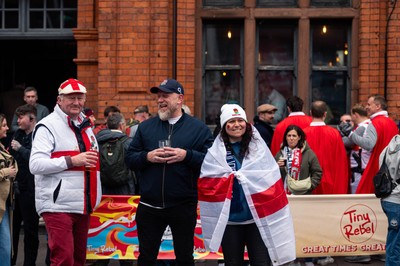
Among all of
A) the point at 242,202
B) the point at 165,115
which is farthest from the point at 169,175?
the point at 242,202

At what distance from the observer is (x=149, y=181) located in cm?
802

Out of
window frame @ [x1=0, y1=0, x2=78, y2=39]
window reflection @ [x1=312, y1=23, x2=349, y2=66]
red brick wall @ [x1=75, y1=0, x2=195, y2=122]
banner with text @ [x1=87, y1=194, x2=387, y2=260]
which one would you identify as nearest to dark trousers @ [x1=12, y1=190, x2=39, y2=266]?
banner with text @ [x1=87, y1=194, x2=387, y2=260]

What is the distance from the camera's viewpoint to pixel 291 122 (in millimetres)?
11688

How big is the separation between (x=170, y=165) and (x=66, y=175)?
0.97 metres

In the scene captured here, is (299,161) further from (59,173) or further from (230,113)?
(59,173)

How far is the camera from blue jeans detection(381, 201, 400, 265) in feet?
30.5

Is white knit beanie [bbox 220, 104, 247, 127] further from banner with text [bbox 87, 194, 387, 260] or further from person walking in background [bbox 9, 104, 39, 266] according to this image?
person walking in background [bbox 9, 104, 39, 266]

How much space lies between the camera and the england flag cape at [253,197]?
7.51 meters

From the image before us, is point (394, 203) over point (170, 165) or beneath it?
beneath

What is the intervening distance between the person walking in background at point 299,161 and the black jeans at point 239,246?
3146mm

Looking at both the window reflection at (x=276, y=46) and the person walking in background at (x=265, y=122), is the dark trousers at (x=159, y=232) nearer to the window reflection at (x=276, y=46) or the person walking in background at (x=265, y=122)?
the person walking in background at (x=265, y=122)

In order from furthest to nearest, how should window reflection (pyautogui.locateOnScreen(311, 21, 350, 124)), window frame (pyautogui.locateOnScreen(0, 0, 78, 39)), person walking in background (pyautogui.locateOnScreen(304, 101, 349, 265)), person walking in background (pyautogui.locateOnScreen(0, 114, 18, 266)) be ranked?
window frame (pyautogui.locateOnScreen(0, 0, 78, 39))
window reflection (pyautogui.locateOnScreen(311, 21, 350, 124))
person walking in background (pyautogui.locateOnScreen(304, 101, 349, 265))
person walking in background (pyautogui.locateOnScreen(0, 114, 18, 266))

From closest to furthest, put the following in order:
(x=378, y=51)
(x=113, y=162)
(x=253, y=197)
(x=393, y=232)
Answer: (x=253, y=197), (x=393, y=232), (x=113, y=162), (x=378, y=51)

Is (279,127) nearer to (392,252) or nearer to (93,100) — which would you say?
(392,252)
